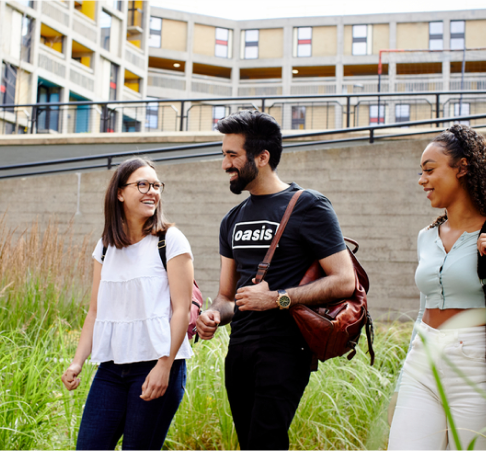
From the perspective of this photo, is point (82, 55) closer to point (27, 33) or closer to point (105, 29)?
point (105, 29)

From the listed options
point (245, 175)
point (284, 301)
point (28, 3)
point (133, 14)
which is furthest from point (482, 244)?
point (133, 14)

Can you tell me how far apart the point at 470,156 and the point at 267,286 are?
3.42 feet

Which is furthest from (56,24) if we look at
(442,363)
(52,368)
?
(442,363)

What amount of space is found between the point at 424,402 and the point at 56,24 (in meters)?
35.8

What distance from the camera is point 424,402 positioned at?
222cm

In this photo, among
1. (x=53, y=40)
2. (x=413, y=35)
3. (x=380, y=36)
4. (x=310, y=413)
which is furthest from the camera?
(x=380, y=36)

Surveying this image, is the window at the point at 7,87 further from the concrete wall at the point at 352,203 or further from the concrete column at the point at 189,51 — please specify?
the concrete wall at the point at 352,203

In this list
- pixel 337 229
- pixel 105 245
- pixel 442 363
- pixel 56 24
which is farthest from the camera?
pixel 56 24

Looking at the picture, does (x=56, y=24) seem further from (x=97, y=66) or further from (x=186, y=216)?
(x=186, y=216)

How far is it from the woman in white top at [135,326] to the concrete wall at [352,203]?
483 centimetres

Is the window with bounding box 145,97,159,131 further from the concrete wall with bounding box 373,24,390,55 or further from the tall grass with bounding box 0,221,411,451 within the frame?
the tall grass with bounding box 0,221,411,451

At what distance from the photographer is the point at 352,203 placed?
790cm

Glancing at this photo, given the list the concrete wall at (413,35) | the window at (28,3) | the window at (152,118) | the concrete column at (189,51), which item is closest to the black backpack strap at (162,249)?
the window at (152,118)

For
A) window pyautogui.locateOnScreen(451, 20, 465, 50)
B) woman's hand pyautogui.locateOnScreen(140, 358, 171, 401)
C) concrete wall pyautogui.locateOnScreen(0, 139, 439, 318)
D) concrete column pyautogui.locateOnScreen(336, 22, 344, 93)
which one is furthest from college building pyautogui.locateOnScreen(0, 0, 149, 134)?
window pyautogui.locateOnScreen(451, 20, 465, 50)
